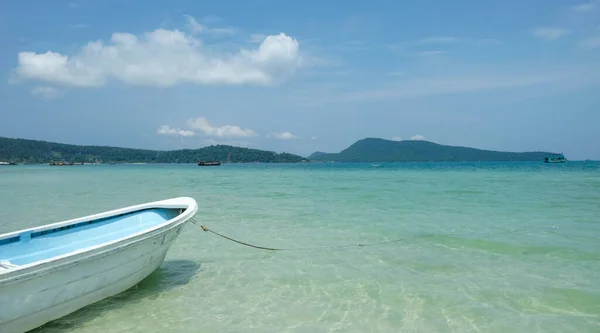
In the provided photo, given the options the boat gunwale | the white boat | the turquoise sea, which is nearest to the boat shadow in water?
the turquoise sea

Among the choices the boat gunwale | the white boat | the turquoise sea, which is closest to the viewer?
the boat gunwale

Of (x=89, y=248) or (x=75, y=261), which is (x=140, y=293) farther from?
(x=75, y=261)

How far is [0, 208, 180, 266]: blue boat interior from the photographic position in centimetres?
724

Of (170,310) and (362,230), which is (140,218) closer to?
(170,310)

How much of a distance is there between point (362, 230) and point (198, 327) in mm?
8563

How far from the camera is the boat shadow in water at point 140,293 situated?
6359mm

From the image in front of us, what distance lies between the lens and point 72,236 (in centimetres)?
832

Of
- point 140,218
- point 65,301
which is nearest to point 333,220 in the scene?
point 140,218

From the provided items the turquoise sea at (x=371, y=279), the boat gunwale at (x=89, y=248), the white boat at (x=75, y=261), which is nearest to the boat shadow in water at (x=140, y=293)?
the turquoise sea at (x=371, y=279)

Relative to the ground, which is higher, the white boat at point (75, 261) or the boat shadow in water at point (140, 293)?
the white boat at point (75, 261)

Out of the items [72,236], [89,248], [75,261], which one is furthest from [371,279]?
[72,236]

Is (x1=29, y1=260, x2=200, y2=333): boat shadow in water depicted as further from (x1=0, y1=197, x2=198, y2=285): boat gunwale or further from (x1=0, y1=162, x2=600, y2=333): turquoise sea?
(x1=0, y1=197, x2=198, y2=285): boat gunwale

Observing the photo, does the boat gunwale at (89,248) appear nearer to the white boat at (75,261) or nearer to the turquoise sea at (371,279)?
the white boat at (75,261)

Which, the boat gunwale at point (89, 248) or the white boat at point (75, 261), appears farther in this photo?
the white boat at point (75, 261)
